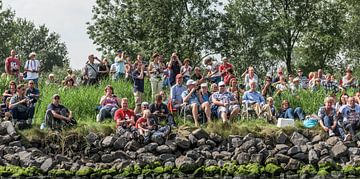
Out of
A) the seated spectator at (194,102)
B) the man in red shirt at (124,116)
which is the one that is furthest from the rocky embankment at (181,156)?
the seated spectator at (194,102)

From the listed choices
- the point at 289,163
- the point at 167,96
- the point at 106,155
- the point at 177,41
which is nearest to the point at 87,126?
the point at 106,155

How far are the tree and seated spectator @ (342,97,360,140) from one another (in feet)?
71.9

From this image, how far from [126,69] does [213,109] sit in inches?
187

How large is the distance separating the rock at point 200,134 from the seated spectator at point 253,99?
1910mm

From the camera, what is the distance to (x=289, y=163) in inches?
816

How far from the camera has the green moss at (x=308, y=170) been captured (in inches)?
799

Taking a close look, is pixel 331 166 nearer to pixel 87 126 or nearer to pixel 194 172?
pixel 194 172

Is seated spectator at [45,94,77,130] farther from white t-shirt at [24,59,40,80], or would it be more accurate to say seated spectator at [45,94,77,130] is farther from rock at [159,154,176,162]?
white t-shirt at [24,59,40,80]

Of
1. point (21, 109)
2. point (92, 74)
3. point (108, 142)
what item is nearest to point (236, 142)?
point (108, 142)

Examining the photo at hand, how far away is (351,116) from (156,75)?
6.69 m

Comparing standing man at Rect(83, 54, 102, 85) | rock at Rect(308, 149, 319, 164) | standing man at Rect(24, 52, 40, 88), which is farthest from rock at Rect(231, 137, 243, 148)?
standing man at Rect(24, 52, 40, 88)

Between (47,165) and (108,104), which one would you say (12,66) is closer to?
(108,104)

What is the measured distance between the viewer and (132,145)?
842 inches

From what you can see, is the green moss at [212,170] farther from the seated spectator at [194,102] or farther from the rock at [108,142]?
the rock at [108,142]
